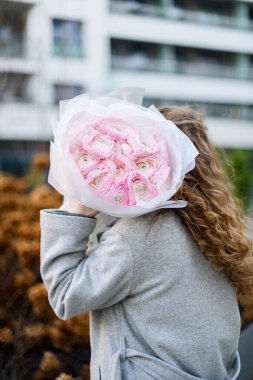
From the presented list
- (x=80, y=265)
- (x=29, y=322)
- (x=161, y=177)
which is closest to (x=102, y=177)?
(x=161, y=177)

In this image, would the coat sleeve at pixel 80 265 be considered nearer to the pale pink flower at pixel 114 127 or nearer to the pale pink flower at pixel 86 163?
the pale pink flower at pixel 86 163

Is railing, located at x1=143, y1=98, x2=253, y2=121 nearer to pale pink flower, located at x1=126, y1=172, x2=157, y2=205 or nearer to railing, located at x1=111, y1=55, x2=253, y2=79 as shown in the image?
railing, located at x1=111, y1=55, x2=253, y2=79

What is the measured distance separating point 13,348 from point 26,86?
82.0 feet

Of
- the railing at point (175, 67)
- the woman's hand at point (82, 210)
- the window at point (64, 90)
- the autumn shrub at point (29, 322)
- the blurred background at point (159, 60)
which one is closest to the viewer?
the woman's hand at point (82, 210)

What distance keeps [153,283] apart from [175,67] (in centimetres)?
3221

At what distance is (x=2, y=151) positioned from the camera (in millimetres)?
28406

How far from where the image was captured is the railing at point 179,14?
3175cm

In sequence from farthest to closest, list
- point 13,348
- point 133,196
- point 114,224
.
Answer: point 13,348, point 114,224, point 133,196

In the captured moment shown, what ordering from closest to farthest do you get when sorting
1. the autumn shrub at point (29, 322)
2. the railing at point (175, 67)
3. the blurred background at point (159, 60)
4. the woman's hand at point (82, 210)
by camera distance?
the woman's hand at point (82, 210), the autumn shrub at point (29, 322), the blurred background at point (159, 60), the railing at point (175, 67)

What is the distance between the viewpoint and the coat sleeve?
1.64 m

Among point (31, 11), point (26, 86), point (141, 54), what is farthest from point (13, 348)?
point (141, 54)

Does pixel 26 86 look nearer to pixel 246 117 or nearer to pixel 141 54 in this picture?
pixel 141 54

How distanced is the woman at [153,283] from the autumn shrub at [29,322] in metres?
0.52

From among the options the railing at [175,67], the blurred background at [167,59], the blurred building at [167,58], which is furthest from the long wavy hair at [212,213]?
the railing at [175,67]
